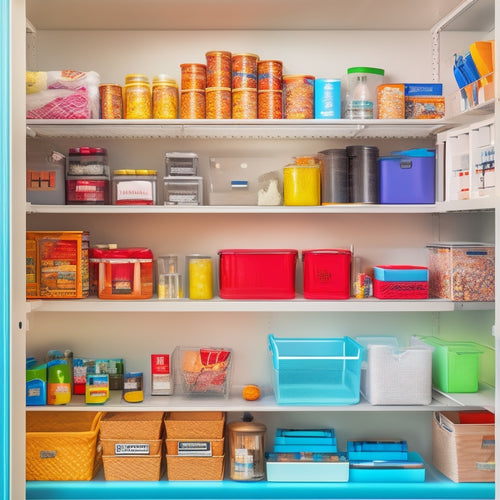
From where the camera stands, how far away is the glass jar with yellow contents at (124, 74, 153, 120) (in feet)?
10.1

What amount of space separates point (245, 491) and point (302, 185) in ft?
5.09

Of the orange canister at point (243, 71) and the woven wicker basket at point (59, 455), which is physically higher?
the orange canister at point (243, 71)

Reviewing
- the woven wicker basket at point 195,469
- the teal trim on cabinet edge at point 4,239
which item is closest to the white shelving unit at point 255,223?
the woven wicker basket at point 195,469

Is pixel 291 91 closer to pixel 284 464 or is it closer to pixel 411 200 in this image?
pixel 411 200

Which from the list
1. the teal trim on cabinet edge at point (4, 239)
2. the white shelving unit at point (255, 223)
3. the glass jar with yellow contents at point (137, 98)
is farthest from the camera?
the white shelving unit at point (255, 223)

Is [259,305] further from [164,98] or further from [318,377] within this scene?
[164,98]

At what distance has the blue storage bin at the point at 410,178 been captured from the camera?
314 cm

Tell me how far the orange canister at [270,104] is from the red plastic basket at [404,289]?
3.34ft

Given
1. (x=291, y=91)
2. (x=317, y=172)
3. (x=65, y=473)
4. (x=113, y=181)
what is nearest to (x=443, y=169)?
(x=317, y=172)

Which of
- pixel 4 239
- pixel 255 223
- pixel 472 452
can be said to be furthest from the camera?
pixel 255 223

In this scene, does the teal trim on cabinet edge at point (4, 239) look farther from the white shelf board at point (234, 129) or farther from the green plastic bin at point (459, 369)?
the green plastic bin at point (459, 369)

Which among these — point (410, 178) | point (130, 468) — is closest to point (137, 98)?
point (410, 178)

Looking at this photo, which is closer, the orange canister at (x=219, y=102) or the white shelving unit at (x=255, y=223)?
the orange canister at (x=219, y=102)

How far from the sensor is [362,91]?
10.3 ft
